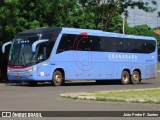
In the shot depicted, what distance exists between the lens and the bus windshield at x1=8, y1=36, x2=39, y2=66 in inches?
1107

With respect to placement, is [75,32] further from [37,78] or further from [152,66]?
[152,66]

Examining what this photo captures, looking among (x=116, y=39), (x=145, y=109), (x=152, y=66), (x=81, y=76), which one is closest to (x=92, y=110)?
(x=145, y=109)

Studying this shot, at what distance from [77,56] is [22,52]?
3.52m

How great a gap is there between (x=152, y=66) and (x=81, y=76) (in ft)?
23.7

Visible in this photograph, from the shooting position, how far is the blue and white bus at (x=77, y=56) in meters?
28.1

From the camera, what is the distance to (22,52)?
28.6 m

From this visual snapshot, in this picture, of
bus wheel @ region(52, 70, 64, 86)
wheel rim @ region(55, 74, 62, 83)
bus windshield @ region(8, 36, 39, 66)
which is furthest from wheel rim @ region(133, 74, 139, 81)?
bus windshield @ region(8, 36, 39, 66)

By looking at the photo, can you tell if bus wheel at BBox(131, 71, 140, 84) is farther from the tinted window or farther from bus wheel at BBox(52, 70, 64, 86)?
bus wheel at BBox(52, 70, 64, 86)

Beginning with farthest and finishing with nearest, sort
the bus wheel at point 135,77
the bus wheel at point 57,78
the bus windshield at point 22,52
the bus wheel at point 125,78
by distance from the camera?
the bus wheel at point 135,77 < the bus wheel at point 125,78 < the bus wheel at point 57,78 < the bus windshield at point 22,52

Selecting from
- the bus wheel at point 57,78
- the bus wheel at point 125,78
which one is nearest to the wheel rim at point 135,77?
the bus wheel at point 125,78

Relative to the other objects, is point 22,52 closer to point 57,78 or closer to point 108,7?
point 57,78

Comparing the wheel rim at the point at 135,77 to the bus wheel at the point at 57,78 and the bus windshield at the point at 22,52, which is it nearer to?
the bus wheel at the point at 57,78

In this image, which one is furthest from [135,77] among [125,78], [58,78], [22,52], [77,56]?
[22,52]

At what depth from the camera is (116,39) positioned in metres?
32.7
